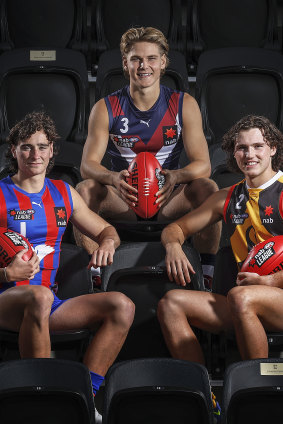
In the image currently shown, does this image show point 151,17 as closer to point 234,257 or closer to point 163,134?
point 163,134

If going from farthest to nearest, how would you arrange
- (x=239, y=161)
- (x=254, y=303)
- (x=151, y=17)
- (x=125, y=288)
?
(x=151, y=17), (x=239, y=161), (x=125, y=288), (x=254, y=303)

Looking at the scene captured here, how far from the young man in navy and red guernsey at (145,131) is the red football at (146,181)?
16cm

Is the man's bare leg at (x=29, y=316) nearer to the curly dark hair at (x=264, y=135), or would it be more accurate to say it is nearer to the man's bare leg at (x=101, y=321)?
the man's bare leg at (x=101, y=321)

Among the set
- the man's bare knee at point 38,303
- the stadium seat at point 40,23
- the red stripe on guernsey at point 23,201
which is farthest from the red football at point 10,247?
the stadium seat at point 40,23

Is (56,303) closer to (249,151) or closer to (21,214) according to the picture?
(21,214)

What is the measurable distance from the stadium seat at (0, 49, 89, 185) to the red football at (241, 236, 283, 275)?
1.42 m

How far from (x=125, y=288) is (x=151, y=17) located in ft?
6.42

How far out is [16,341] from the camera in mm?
2225

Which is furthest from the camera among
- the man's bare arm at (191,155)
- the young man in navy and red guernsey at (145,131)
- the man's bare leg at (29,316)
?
the young man in navy and red guernsey at (145,131)

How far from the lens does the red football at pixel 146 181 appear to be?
2604mm

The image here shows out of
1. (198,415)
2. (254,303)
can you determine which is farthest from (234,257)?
(198,415)

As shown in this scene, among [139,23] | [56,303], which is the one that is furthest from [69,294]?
[139,23]

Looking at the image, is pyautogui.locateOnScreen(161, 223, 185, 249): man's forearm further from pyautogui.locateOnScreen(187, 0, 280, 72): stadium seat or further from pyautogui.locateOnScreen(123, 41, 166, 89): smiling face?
pyautogui.locateOnScreen(187, 0, 280, 72): stadium seat

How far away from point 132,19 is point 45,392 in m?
2.45
